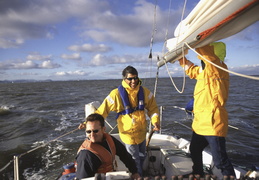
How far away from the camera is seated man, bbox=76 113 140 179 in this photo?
6.70 ft

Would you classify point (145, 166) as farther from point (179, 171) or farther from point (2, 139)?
point (2, 139)

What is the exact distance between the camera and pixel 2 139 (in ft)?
31.2

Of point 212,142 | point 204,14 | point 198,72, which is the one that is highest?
point 204,14

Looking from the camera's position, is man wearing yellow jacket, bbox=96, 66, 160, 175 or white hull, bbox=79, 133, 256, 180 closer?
man wearing yellow jacket, bbox=96, 66, 160, 175

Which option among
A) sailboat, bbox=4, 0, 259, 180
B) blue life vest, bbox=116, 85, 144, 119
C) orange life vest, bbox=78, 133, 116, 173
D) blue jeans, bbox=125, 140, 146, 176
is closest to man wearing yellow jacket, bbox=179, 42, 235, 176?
sailboat, bbox=4, 0, 259, 180

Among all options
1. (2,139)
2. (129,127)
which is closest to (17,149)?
(2,139)

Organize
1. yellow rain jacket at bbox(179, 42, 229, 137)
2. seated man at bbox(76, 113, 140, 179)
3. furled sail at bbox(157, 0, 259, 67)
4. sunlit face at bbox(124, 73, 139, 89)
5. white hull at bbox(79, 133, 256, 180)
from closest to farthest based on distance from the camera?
furled sail at bbox(157, 0, 259, 67), seated man at bbox(76, 113, 140, 179), yellow rain jacket at bbox(179, 42, 229, 137), sunlit face at bbox(124, 73, 139, 89), white hull at bbox(79, 133, 256, 180)

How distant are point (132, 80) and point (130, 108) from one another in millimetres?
422

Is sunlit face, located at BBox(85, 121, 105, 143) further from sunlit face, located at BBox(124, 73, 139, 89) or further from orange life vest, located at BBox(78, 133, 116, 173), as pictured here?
sunlit face, located at BBox(124, 73, 139, 89)

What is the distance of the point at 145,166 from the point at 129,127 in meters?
1.40

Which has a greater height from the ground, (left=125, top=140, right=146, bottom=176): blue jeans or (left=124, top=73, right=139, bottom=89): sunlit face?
(left=124, top=73, right=139, bottom=89): sunlit face

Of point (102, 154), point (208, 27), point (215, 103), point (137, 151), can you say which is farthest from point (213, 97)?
point (102, 154)

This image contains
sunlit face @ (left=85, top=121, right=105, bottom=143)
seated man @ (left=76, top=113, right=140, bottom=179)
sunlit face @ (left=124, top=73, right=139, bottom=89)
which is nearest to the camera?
seated man @ (left=76, top=113, right=140, bottom=179)

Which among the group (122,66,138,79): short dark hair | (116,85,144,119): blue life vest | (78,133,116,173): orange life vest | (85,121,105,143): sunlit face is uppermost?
(122,66,138,79): short dark hair
